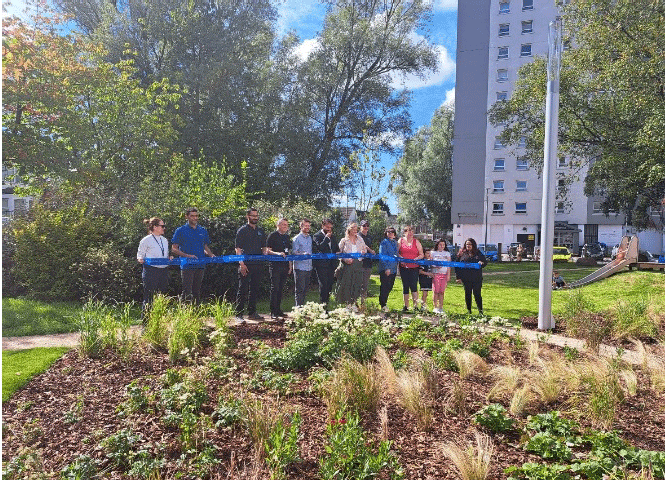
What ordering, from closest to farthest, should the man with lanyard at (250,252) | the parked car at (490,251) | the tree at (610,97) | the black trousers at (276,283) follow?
the man with lanyard at (250,252), the black trousers at (276,283), the tree at (610,97), the parked car at (490,251)

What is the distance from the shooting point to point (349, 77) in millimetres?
16000

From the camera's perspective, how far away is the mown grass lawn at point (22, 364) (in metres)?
4.62

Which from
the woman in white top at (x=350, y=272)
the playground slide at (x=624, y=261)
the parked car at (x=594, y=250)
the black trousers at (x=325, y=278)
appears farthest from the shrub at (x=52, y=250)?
the parked car at (x=594, y=250)

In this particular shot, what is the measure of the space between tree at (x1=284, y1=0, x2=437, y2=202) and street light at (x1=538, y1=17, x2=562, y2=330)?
772 cm

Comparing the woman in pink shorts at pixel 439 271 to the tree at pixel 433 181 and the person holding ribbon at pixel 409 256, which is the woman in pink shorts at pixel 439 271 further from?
the tree at pixel 433 181

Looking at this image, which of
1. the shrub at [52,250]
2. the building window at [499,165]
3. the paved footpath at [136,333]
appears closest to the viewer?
the paved footpath at [136,333]

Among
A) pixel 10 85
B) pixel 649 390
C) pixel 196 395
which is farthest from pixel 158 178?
pixel 649 390

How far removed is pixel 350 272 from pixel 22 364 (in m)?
4.57

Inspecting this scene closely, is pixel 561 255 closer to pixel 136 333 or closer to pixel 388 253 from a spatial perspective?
pixel 388 253

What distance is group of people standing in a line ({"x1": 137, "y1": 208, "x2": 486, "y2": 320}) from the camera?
7602 mm

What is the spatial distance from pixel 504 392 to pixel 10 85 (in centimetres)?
1160

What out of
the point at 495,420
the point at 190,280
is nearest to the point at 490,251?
the point at 190,280

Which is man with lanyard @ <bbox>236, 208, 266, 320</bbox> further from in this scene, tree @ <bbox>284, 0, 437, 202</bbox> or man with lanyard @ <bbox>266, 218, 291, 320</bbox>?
tree @ <bbox>284, 0, 437, 202</bbox>

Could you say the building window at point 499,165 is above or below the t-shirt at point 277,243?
above
